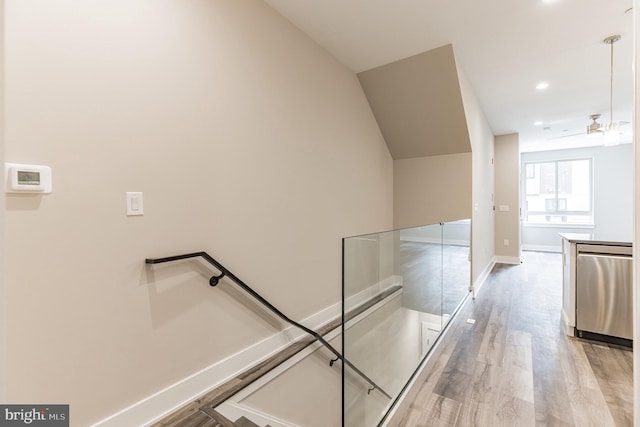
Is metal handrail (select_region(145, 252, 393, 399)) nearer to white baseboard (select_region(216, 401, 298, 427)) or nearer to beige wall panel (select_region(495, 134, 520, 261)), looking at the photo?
white baseboard (select_region(216, 401, 298, 427))

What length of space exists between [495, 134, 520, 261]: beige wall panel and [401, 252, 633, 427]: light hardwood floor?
315 centimetres

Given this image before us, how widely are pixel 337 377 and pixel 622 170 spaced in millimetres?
9136

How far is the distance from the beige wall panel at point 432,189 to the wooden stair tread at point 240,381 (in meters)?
2.26

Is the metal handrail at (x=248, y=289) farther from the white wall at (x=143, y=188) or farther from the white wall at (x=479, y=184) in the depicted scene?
the white wall at (x=479, y=184)

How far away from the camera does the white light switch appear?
5.00 feet

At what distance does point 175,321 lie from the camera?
169cm

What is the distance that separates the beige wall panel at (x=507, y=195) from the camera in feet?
20.8

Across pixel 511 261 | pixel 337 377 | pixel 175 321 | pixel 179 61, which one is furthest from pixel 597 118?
pixel 175 321

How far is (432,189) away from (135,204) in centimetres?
387

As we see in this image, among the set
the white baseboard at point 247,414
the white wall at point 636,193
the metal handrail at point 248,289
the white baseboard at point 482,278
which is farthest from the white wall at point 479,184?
the white baseboard at point 247,414

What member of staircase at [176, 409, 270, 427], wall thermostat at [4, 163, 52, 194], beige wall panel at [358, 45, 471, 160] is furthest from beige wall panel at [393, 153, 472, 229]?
wall thermostat at [4, 163, 52, 194]

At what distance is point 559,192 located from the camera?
8211 millimetres

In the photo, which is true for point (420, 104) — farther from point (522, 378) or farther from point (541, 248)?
point (541, 248)

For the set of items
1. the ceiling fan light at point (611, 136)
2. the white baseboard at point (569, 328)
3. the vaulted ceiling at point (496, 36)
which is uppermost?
the vaulted ceiling at point (496, 36)
